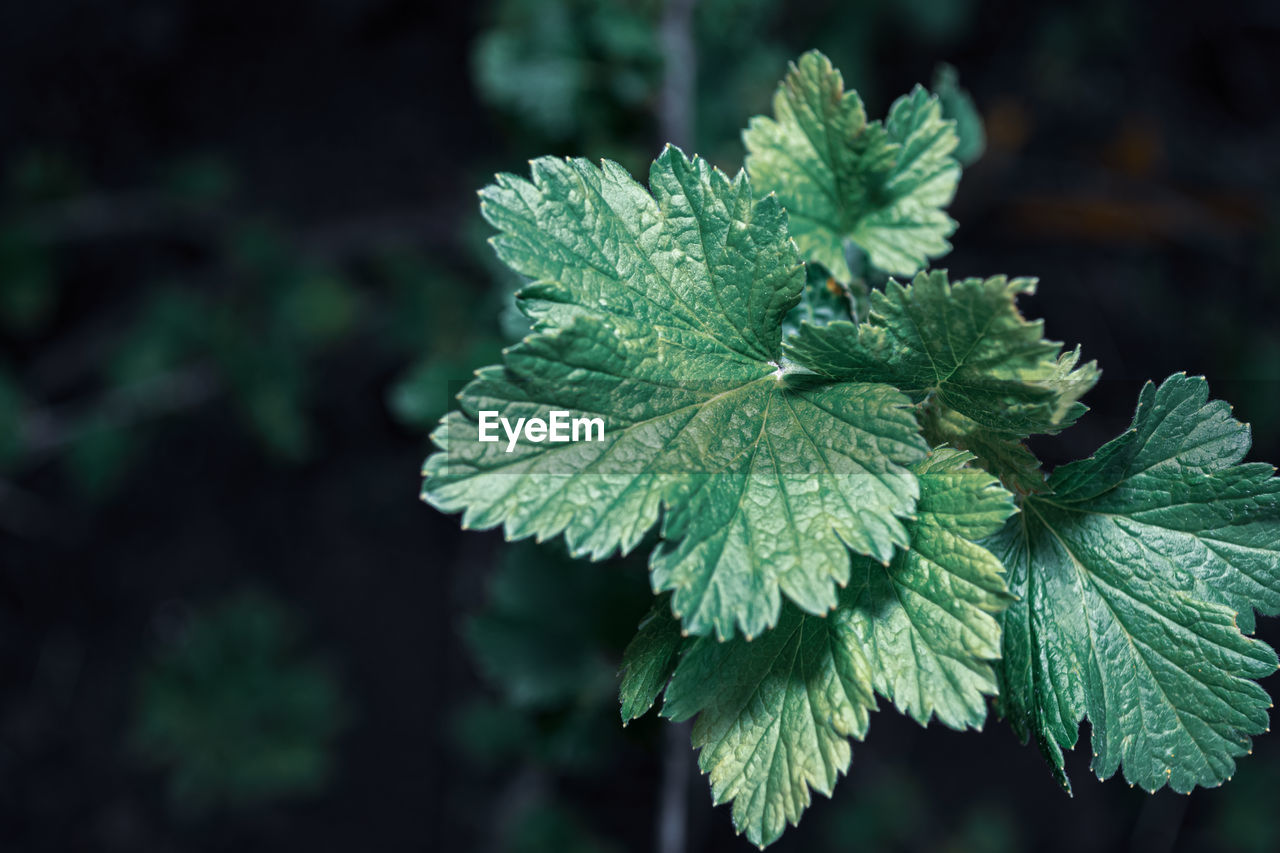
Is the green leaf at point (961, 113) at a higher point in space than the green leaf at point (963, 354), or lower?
higher

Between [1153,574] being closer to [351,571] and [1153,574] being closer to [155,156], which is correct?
[351,571]

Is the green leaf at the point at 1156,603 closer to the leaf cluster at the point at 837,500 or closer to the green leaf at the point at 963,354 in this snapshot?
the leaf cluster at the point at 837,500

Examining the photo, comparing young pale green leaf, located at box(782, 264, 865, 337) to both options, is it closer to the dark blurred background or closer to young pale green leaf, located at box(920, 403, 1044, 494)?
young pale green leaf, located at box(920, 403, 1044, 494)

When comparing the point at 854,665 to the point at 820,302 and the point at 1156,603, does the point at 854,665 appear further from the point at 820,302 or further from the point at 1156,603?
the point at 820,302

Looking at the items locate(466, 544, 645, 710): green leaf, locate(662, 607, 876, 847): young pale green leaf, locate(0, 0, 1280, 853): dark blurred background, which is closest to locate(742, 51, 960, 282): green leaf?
locate(662, 607, 876, 847): young pale green leaf

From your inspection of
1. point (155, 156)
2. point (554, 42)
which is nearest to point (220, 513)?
point (155, 156)

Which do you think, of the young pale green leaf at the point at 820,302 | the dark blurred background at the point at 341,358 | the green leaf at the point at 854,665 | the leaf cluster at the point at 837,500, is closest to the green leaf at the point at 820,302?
the young pale green leaf at the point at 820,302

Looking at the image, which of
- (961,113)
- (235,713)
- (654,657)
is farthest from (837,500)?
(235,713)

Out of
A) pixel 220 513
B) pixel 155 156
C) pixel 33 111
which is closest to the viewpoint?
pixel 33 111
